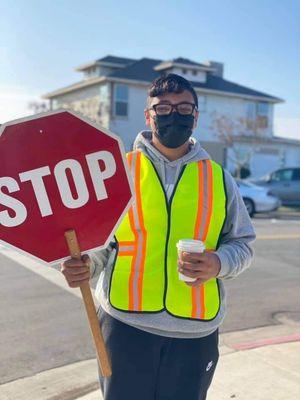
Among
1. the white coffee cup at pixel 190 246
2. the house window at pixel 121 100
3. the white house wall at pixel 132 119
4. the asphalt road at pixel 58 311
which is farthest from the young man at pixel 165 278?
the house window at pixel 121 100

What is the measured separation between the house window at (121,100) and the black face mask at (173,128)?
2838cm

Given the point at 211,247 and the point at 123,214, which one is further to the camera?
the point at 211,247

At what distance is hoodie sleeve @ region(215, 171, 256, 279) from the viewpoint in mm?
2348

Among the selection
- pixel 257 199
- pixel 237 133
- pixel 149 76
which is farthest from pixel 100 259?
pixel 237 133

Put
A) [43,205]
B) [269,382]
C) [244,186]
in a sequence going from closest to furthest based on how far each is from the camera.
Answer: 1. [43,205]
2. [269,382]
3. [244,186]

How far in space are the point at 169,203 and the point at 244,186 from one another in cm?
1593

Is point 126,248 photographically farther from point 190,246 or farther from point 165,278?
point 190,246

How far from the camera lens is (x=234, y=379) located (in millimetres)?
4270

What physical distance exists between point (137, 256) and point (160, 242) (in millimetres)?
110

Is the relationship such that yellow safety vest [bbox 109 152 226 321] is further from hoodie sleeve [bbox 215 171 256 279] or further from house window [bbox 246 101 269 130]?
house window [bbox 246 101 269 130]

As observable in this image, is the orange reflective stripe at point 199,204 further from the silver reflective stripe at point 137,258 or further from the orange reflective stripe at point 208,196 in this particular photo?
the silver reflective stripe at point 137,258

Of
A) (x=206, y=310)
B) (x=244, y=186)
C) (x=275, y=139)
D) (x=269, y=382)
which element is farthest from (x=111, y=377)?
(x=275, y=139)

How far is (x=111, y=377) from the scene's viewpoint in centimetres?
229

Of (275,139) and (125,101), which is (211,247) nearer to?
(125,101)
